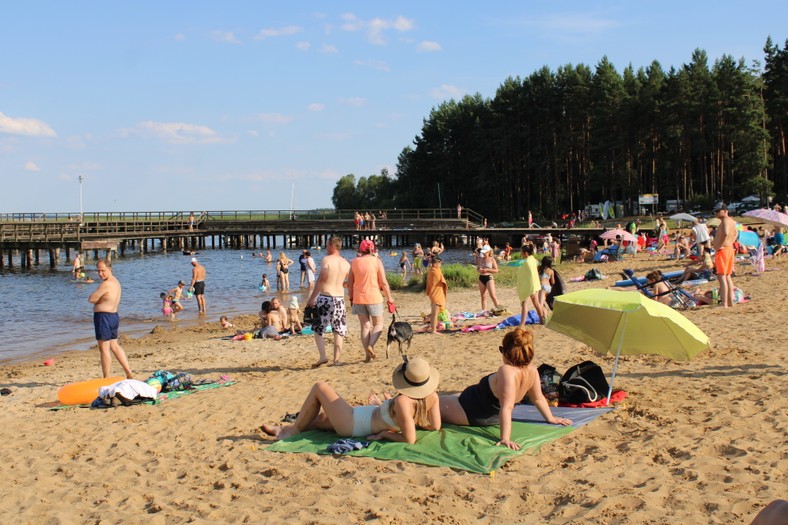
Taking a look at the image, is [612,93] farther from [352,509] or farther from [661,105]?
[352,509]

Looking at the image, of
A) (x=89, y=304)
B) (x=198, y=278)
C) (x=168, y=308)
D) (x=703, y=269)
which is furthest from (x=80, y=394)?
(x=89, y=304)

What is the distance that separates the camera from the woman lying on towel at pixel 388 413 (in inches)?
227

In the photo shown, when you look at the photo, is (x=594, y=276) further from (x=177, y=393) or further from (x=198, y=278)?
(x=177, y=393)

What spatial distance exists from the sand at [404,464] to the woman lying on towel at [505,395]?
347mm

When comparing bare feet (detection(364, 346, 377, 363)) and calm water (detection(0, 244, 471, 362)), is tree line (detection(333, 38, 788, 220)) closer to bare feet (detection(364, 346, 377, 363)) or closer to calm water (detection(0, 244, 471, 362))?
calm water (detection(0, 244, 471, 362))

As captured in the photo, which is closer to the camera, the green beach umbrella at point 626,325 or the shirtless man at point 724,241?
the green beach umbrella at point 626,325

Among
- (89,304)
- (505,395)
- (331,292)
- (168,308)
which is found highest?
(331,292)

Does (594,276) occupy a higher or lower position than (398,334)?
lower

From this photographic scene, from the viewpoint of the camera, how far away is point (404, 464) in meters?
5.51

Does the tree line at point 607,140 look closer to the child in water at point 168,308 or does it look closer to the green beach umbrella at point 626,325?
the child in water at point 168,308

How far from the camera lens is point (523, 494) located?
4.83 m

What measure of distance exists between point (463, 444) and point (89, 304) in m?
19.9

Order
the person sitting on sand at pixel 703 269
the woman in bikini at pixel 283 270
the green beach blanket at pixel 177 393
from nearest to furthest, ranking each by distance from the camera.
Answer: the green beach blanket at pixel 177 393, the person sitting on sand at pixel 703 269, the woman in bikini at pixel 283 270

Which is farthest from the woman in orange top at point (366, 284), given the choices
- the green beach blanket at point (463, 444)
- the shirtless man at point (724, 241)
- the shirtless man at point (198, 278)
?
the shirtless man at point (198, 278)
